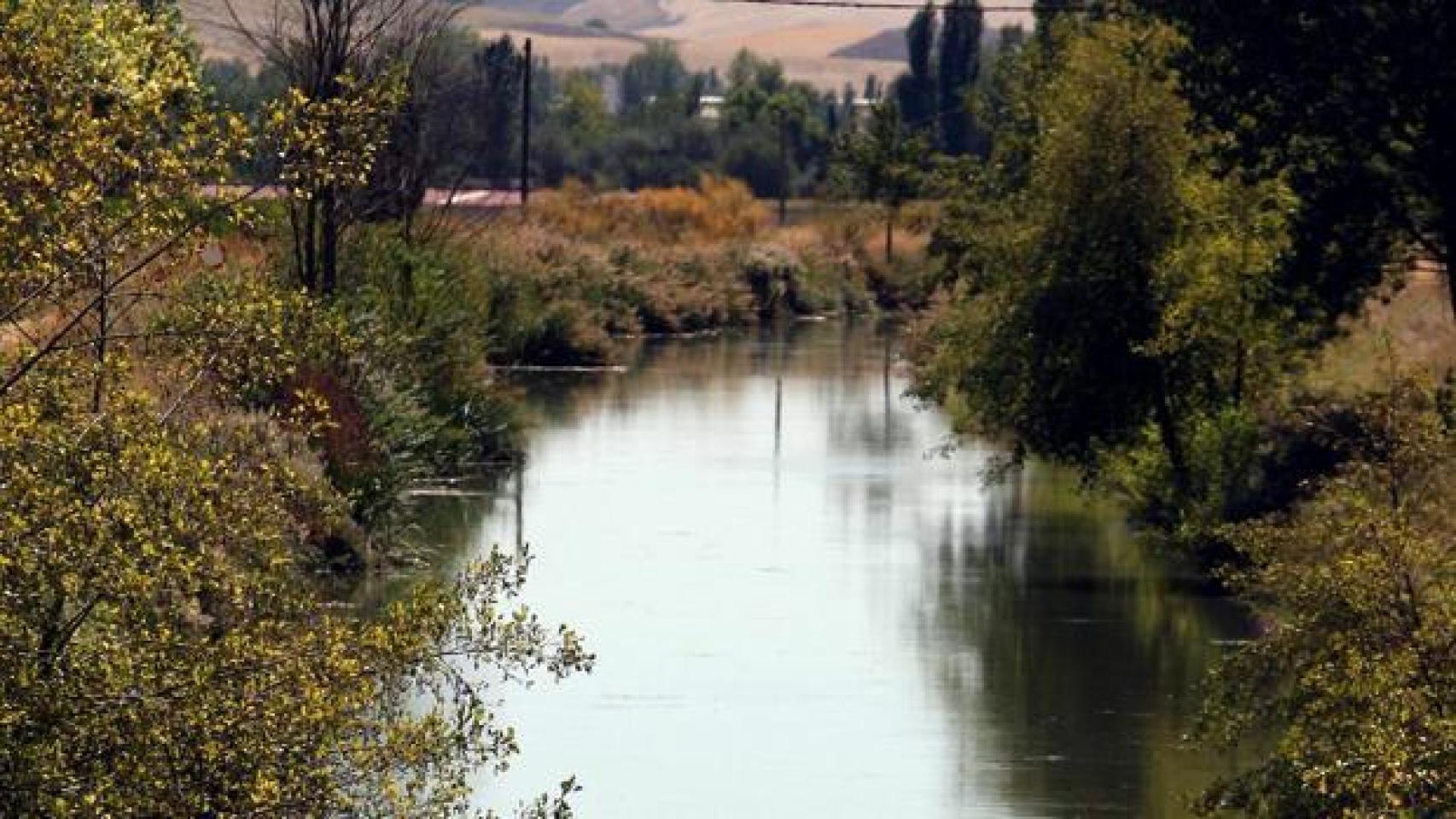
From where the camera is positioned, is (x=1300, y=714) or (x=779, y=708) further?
(x=779, y=708)

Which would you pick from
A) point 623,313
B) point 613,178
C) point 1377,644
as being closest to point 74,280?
point 1377,644

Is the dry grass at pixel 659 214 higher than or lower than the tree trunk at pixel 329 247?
lower

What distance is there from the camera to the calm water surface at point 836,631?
2006 centimetres

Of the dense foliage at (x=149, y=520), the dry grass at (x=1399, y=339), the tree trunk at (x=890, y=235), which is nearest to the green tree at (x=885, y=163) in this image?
the tree trunk at (x=890, y=235)

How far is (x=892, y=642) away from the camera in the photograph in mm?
25891

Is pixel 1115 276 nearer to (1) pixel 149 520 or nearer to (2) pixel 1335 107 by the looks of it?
(2) pixel 1335 107

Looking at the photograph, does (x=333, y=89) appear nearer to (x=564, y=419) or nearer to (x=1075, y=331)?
(x=1075, y=331)

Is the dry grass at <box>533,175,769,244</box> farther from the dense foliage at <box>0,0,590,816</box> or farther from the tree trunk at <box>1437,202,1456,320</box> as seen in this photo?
the dense foliage at <box>0,0,590,816</box>

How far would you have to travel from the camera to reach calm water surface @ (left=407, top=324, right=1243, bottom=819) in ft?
65.8

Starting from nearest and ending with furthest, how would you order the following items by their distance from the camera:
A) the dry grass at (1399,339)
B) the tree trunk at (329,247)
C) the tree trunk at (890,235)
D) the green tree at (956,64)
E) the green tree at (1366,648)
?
1. the green tree at (1366,648)
2. the tree trunk at (329,247)
3. the dry grass at (1399,339)
4. the tree trunk at (890,235)
5. the green tree at (956,64)

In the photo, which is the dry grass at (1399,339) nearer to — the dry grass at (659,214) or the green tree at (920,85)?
the dry grass at (659,214)

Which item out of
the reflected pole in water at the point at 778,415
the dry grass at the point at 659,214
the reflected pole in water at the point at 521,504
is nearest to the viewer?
the reflected pole in water at the point at 521,504

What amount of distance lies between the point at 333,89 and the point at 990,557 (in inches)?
325

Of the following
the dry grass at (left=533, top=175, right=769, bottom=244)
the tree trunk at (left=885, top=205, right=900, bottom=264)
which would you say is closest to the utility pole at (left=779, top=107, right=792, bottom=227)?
the dry grass at (left=533, top=175, right=769, bottom=244)
